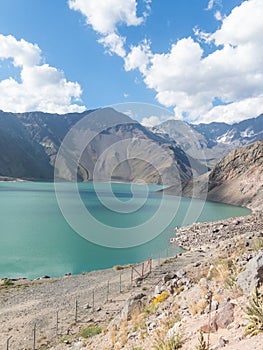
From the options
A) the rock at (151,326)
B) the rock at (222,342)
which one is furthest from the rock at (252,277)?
the rock at (151,326)

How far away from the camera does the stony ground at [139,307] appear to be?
7355 mm

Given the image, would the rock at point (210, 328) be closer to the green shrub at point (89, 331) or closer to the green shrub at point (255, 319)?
the green shrub at point (255, 319)

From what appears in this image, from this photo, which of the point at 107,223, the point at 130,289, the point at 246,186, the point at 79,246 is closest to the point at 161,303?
the point at 130,289

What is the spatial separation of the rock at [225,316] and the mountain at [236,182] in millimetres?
102353

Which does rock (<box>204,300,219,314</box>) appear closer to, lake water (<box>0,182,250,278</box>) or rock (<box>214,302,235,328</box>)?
rock (<box>214,302,235,328</box>)

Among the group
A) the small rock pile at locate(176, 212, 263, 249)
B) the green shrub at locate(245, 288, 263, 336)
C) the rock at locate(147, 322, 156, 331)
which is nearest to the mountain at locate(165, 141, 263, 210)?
the small rock pile at locate(176, 212, 263, 249)

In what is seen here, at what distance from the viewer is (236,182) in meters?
129

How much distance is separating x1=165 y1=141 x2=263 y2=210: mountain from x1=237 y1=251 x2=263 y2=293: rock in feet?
331

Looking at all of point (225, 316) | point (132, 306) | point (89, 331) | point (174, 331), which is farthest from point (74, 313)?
point (225, 316)

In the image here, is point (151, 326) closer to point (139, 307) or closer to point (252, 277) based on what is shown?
point (139, 307)

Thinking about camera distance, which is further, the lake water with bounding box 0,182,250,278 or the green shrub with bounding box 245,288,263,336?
the lake water with bounding box 0,182,250,278

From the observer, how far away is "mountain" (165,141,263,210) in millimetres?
114812

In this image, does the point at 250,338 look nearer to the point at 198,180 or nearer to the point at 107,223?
the point at 107,223

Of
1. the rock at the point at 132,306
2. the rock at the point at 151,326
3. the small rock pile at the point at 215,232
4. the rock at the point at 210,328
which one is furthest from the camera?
the small rock pile at the point at 215,232
